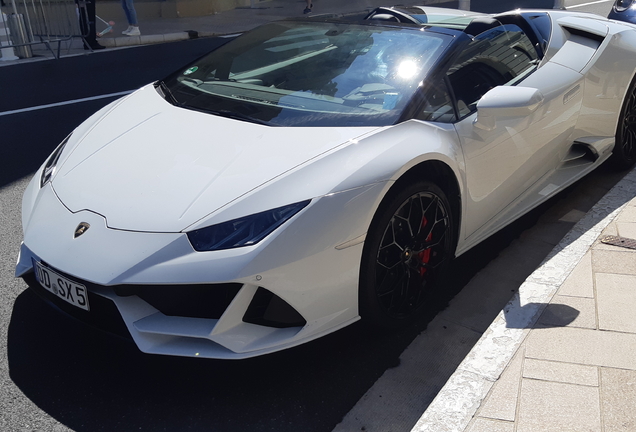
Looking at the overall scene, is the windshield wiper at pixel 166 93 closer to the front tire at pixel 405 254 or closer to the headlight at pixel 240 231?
the headlight at pixel 240 231

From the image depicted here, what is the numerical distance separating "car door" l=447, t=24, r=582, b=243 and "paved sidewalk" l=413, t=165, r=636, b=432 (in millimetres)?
400

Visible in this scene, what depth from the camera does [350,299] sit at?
2.53m

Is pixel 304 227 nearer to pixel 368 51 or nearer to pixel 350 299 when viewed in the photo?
pixel 350 299

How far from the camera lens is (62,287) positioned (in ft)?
7.95

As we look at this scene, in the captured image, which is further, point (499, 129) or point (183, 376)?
point (499, 129)

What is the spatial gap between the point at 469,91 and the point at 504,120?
22 centimetres

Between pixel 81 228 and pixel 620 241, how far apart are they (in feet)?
8.73

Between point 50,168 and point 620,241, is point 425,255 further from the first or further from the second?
point 50,168

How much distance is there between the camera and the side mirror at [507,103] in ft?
9.77

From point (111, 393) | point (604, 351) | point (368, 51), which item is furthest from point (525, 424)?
point (368, 51)

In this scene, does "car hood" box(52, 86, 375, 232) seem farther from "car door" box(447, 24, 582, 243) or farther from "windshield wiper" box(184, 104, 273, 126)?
"car door" box(447, 24, 582, 243)

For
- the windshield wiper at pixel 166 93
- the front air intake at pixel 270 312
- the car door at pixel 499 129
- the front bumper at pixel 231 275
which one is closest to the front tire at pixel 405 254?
the front bumper at pixel 231 275

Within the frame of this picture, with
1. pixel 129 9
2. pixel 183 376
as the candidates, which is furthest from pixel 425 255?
pixel 129 9

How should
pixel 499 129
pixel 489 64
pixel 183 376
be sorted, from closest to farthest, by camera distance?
pixel 183 376
pixel 499 129
pixel 489 64
